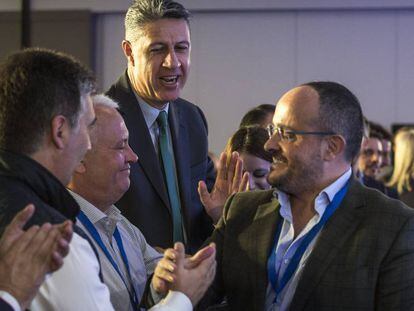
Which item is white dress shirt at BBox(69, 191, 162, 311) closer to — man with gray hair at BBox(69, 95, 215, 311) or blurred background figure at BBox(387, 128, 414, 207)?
man with gray hair at BBox(69, 95, 215, 311)

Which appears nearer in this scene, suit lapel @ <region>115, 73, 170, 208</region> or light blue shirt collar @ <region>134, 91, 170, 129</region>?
suit lapel @ <region>115, 73, 170, 208</region>

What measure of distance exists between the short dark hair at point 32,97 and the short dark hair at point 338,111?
38.8 inches

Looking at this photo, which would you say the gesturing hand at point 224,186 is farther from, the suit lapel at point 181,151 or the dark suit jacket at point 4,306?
the dark suit jacket at point 4,306

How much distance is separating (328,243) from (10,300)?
116 centimetres

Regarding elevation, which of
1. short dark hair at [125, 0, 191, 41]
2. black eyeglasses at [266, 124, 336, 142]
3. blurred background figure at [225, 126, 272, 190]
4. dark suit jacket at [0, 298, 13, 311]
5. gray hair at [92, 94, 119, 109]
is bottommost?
dark suit jacket at [0, 298, 13, 311]

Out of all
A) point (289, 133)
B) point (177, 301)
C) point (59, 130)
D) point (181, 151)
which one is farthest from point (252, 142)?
point (59, 130)

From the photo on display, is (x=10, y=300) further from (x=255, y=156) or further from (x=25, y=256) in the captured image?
(x=255, y=156)

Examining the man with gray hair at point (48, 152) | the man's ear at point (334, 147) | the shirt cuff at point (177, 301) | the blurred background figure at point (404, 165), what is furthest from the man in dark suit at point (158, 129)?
the blurred background figure at point (404, 165)

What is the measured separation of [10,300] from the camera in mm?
1657

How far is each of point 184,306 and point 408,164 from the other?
414cm

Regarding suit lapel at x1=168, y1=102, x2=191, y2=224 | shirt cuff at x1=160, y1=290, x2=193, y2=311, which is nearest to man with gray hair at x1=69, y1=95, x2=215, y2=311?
shirt cuff at x1=160, y1=290, x2=193, y2=311

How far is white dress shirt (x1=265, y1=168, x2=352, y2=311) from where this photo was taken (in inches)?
99.7

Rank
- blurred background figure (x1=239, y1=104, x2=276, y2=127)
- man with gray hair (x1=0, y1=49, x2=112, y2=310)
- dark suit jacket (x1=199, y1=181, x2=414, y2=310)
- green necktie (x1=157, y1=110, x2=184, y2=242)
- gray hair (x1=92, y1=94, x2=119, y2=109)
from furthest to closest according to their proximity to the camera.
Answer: blurred background figure (x1=239, y1=104, x2=276, y2=127)
green necktie (x1=157, y1=110, x2=184, y2=242)
gray hair (x1=92, y1=94, x2=119, y2=109)
dark suit jacket (x1=199, y1=181, x2=414, y2=310)
man with gray hair (x1=0, y1=49, x2=112, y2=310)

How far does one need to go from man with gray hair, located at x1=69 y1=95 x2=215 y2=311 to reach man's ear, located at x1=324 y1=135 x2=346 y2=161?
2.17ft
